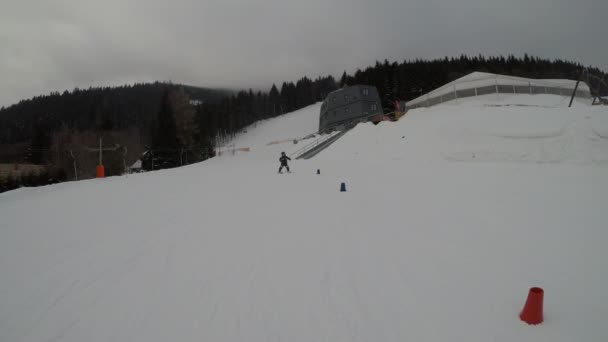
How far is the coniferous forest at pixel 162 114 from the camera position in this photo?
40312 mm

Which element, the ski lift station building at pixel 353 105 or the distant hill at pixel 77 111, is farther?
the distant hill at pixel 77 111

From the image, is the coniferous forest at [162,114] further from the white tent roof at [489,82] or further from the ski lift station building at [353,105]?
the ski lift station building at [353,105]

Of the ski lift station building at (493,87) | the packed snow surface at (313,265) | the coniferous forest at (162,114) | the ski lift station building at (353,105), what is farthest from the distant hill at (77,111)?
the packed snow surface at (313,265)

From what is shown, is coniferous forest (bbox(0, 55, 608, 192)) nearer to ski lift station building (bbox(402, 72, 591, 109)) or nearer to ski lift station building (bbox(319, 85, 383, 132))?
ski lift station building (bbox(402, 72, 591, 109))

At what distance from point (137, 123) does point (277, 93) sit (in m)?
52.2

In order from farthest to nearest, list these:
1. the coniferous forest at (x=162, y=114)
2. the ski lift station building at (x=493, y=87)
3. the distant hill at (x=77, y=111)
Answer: the distant hill at (x=77, y=111) → the coniferous forest at (x=162, y=114) → the ski lift station building at (x=493, y=87)

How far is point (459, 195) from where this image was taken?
8.48 m

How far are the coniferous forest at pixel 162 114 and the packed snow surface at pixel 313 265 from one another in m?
20.6

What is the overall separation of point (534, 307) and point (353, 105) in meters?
47.2

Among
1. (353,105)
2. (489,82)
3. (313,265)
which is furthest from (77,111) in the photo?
(313,265)

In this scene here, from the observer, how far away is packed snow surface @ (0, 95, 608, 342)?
2.84 meters

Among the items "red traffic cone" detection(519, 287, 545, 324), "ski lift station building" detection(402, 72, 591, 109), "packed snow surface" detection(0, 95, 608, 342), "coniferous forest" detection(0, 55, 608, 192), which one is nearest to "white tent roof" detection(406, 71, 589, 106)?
"ski lift station building" detection(402, 72, 591, 109)

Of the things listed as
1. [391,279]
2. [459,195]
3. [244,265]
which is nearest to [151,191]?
[244,265]

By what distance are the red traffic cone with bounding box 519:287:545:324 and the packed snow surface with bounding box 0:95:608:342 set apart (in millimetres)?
95
